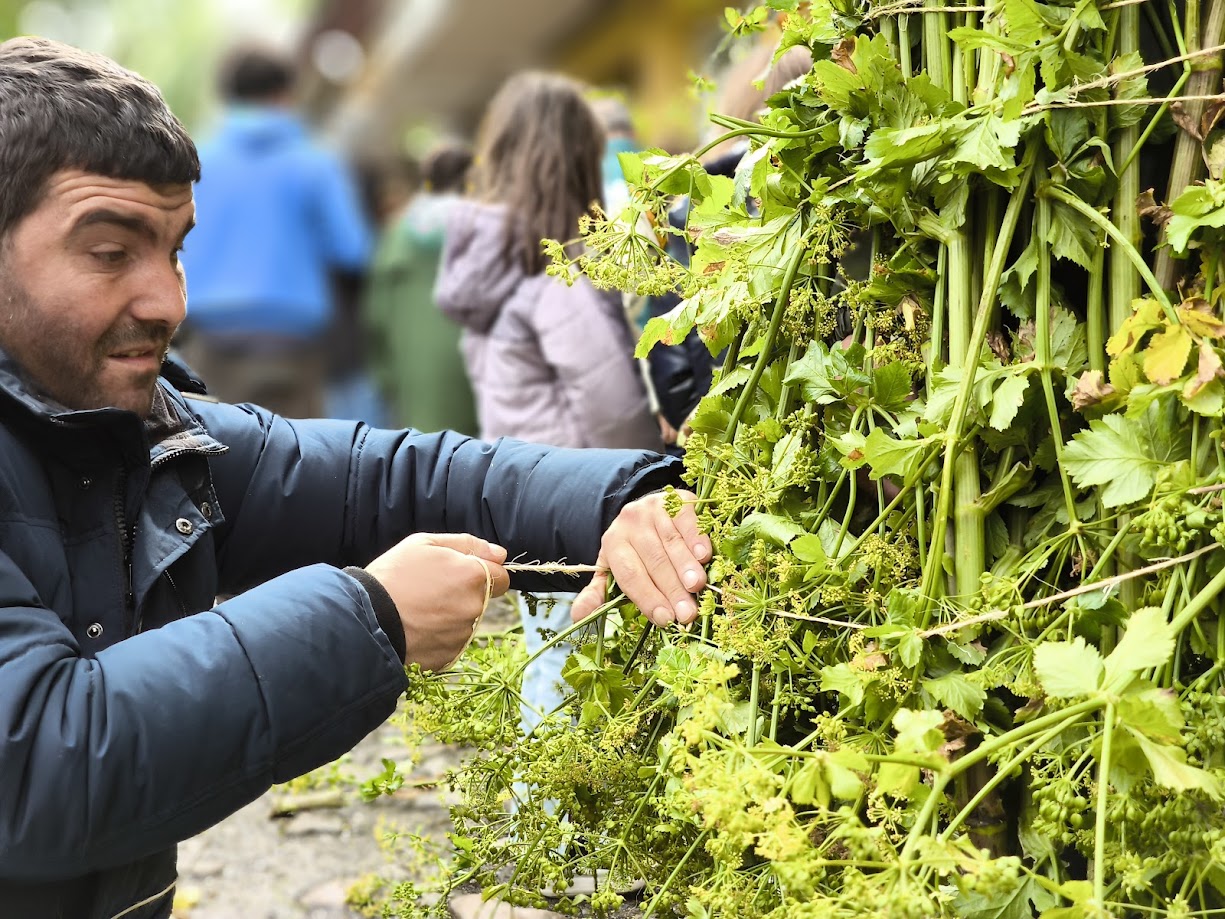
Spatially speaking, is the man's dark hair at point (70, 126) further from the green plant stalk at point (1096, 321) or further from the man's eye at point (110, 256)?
the green plant stalk at point (1096, 321)

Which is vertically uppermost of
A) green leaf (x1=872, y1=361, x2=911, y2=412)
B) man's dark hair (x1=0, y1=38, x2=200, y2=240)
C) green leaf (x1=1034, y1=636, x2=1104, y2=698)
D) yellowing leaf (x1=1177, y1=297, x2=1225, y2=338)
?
man's dark hair (x1=0, y1=38, x2=200, y2=240)

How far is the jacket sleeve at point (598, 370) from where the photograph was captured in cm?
322

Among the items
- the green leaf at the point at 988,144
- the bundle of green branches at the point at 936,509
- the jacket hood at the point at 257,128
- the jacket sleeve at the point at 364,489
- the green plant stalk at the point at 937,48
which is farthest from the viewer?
the jacket hood at the point at 257,128

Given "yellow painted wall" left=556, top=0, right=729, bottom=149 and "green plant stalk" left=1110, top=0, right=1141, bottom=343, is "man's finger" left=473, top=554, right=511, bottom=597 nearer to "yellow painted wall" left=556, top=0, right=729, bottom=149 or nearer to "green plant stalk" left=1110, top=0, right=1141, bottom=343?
"green plant stalk" left=1110, top=0, right=1141, bottom=343

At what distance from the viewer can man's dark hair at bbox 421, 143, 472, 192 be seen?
4781mm

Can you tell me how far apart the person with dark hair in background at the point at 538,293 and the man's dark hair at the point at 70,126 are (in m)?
1.73

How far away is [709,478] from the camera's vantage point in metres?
1.51

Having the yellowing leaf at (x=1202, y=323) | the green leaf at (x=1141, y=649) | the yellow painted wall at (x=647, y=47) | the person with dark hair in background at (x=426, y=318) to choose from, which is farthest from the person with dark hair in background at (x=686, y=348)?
the yellow painted wall at (x=647, y=47)

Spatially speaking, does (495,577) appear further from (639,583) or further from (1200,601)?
(1200,601)

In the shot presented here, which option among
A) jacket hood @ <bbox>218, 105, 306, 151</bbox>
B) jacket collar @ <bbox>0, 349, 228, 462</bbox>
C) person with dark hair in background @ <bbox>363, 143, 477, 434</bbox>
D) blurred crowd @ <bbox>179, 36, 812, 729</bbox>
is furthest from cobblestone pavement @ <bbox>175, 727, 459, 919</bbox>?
jacket hood @ <bbox>218, 105, 306, 151</bbox>

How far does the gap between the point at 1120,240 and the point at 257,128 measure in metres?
4.69

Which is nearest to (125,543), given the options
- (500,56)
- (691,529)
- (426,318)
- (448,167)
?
(691,529)

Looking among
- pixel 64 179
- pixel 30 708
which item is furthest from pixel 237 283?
pixel 30 708

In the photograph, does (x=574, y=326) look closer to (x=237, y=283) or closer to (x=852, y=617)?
(x=852, y=617)
